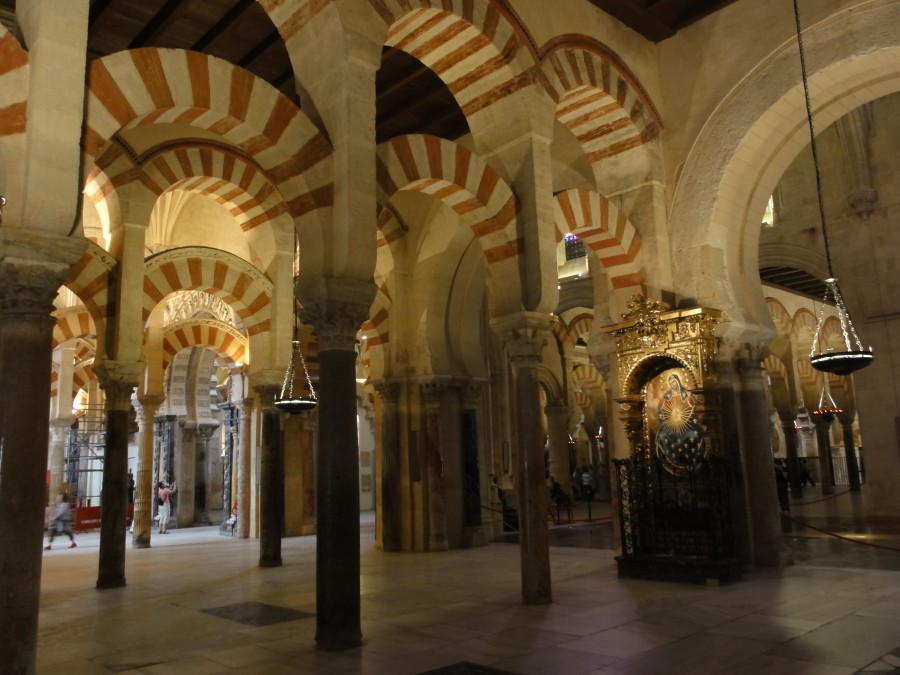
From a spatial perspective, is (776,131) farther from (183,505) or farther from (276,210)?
(183,505)

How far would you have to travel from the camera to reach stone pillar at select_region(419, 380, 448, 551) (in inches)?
330

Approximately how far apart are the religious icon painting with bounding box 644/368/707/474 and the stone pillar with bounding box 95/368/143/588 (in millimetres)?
4643

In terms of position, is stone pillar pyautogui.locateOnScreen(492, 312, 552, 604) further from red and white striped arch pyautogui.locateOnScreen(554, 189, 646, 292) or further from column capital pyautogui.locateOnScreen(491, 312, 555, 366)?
red and white striped arch pyautogui.locateOnScreen(554, 189, 646, 292)

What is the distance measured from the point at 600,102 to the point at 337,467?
445 cm

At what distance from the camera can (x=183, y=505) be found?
1402 cm

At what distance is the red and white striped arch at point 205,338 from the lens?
11.2 m

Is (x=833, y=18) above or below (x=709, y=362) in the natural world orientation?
above

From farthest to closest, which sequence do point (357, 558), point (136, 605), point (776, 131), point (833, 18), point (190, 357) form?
point (190, 357), point (776, 131), point (833, 18), point (136, 605), point (357, 558)

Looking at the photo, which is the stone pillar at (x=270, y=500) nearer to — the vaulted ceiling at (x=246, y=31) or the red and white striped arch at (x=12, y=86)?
the vaulted ceiling at (x=246, y=31)

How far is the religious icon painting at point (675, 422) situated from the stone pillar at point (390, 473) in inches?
127

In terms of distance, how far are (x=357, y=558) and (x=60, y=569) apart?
17.5ft

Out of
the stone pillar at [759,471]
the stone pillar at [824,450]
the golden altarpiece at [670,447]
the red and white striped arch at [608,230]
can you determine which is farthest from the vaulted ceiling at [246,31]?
the stone pillar at [824,450]

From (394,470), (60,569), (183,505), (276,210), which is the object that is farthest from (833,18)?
(183,505)

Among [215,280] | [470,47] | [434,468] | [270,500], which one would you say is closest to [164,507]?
[215,280]
